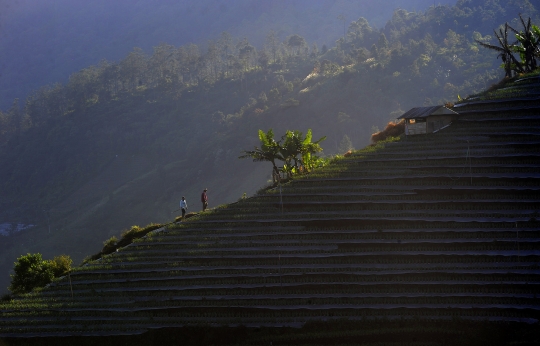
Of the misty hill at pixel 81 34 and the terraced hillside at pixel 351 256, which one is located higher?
the misty hill at pixel 81 34

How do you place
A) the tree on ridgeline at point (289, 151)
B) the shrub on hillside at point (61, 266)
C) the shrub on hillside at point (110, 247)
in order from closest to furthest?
the shrub on hillside at point (61, 266) → the shrub on hillside at point (110, 247) → the tree on ridgeline at point (289, 151)

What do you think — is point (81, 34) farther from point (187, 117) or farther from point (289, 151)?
point (289, 151)

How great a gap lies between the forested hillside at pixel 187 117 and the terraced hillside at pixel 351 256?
40.5 meters

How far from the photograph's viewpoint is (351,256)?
19812mm

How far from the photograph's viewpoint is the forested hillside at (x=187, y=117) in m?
71.8

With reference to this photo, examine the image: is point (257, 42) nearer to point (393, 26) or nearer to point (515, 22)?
point (393, 26)

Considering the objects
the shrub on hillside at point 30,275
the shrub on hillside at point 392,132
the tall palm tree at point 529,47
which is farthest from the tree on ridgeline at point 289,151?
the tall palm tree at point 529,47

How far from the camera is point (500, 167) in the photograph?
21250 millimetres

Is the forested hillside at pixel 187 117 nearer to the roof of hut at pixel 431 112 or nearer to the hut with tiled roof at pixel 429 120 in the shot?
the hut with tiled roof at pixel 429 120

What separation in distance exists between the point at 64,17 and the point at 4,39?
123 feet

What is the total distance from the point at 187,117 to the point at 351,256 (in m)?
77.3

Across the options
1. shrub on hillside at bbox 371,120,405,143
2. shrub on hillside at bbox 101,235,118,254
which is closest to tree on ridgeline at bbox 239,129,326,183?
shrub on hillside at bbox 371,120,405,143

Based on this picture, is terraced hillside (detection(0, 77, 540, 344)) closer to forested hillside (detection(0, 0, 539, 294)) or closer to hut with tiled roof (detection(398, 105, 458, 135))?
hut with tiled roof (detection(398, 105, 458, 135))

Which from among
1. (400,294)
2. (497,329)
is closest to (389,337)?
(400,294)
